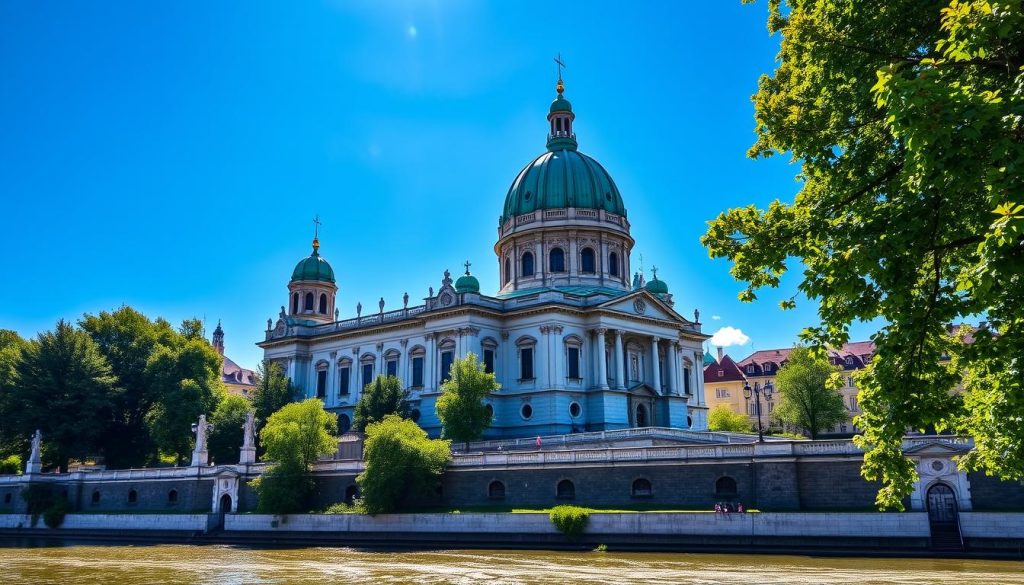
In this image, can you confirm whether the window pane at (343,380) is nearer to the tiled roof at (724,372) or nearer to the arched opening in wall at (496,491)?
the arched opening in wall at (496,491)

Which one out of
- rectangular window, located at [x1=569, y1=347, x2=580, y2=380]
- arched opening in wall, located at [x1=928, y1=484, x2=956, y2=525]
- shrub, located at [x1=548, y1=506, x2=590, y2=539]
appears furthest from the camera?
rectangular window, located at [x1=569, y1=347, x2=580, y2=380]

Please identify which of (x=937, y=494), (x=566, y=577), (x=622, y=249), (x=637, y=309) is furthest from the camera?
(x=622, y=249)

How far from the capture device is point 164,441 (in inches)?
2571

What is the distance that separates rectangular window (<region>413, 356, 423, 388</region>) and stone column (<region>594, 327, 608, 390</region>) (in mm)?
13840

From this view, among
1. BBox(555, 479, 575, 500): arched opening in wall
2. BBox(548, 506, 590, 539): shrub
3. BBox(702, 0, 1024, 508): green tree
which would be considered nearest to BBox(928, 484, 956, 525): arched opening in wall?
BBox(548, 506, 590, 539): shrub

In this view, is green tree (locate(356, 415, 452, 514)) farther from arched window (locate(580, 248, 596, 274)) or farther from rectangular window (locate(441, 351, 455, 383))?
arched window (locate(580, 248, 596, 274))

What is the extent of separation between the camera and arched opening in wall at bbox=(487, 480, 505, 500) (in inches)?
1811

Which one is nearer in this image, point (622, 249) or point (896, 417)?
point (896, 417)

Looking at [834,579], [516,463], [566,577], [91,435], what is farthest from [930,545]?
[91,435]

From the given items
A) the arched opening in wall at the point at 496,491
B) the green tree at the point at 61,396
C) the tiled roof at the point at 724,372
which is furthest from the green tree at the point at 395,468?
the tiled roof at the point at 724,372

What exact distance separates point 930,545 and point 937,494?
2.63 metres

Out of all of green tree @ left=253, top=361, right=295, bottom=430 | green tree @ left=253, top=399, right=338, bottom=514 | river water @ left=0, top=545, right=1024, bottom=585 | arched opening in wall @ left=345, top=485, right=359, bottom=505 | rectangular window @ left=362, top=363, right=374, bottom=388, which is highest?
rectangular window @ left=362, top=363, right=374, bottom=388

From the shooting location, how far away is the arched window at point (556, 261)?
7156 centimetres

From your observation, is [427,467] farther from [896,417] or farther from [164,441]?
[896,417]
